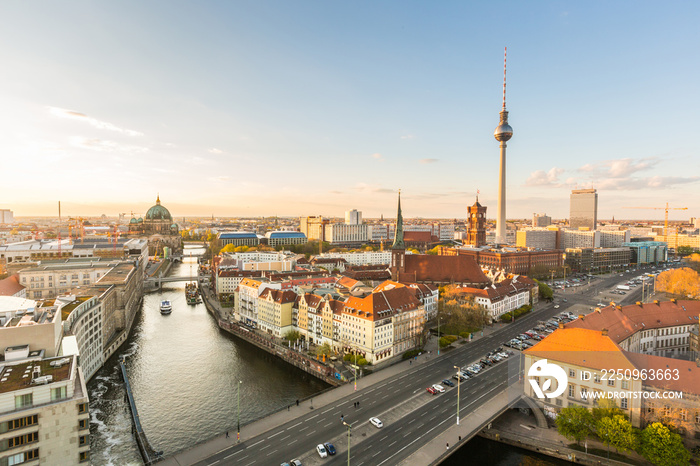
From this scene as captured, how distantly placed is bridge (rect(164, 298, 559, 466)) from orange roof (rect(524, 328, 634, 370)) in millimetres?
5568

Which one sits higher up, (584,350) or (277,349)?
(584,350)

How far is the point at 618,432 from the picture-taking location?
2886cm

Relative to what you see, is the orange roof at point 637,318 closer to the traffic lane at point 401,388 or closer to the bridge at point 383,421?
the bridge at point 383,421

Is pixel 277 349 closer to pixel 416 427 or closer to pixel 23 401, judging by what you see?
pixel 416 427

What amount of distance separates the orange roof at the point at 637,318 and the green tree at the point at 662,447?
14.4m

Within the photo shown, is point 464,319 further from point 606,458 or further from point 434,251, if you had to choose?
point 434,251

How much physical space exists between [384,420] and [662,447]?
21.2m

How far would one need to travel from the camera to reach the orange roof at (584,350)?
108 feet

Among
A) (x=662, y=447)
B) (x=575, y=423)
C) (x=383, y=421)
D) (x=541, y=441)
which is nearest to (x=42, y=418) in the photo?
(x=383, y=421)

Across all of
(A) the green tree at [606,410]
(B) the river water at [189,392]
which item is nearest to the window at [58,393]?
(B) the river water at [189,392]

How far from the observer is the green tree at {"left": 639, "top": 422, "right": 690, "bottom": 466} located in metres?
26.7

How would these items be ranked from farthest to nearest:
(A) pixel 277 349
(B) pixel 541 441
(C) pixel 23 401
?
(A) pixel 277 349 → (B) pixel 541 441 → (C) pixel 23 401

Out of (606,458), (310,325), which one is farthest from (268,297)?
(606,458)

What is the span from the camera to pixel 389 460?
28375 millimetres
